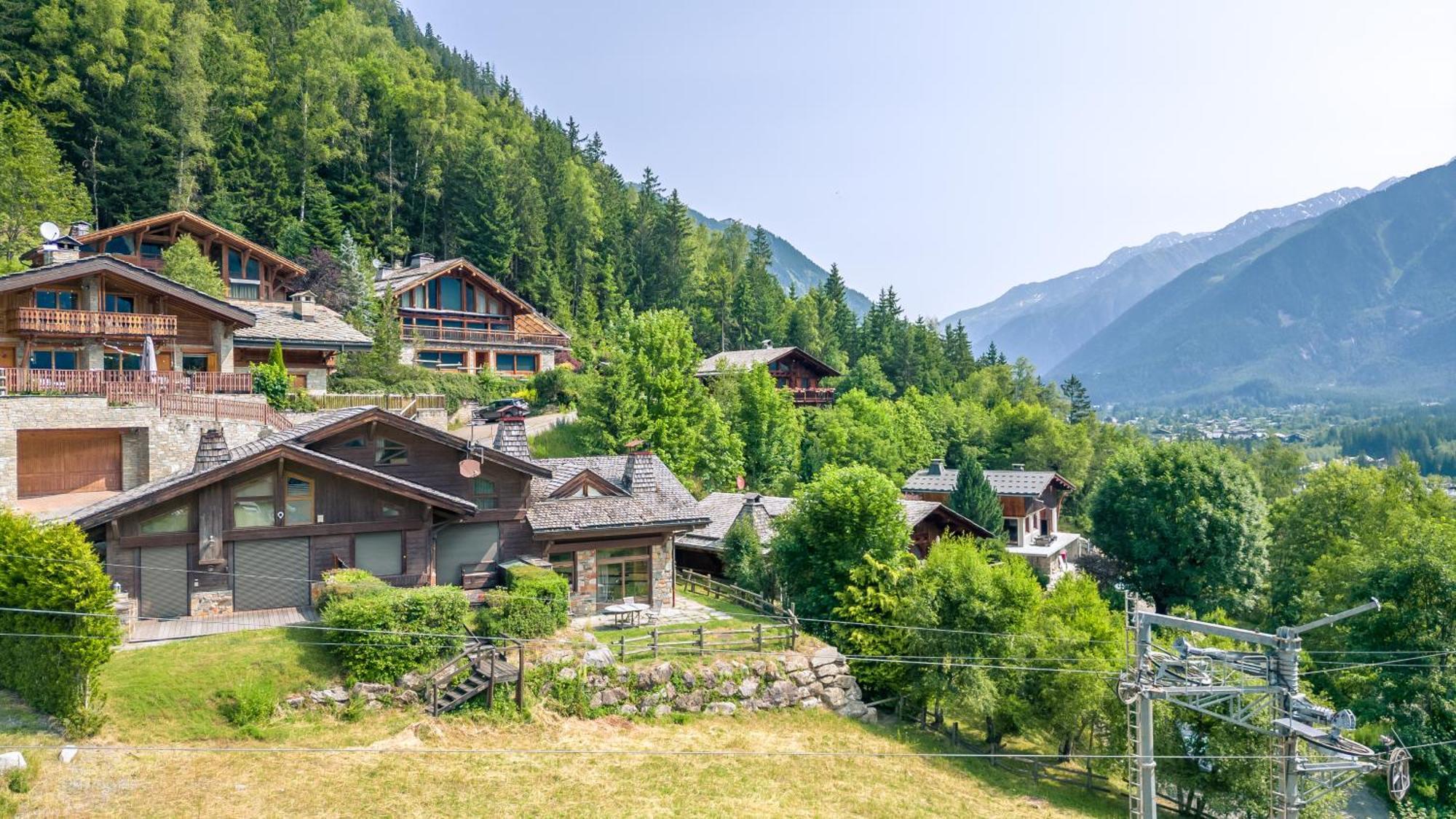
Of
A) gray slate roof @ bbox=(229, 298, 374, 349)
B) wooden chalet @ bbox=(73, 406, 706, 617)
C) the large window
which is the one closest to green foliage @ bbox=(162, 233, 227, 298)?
gray slate roof @ bbox=(229, 298, 374, 349)

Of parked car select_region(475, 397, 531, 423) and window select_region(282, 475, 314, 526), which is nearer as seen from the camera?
window select_region(282, 475, 314, 526)

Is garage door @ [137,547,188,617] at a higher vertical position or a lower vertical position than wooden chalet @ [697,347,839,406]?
lower

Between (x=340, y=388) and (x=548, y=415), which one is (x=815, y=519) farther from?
(x=340, y=388)

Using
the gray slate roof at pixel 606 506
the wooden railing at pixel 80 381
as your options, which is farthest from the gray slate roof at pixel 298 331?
the gray slate roof at pixel 606 506

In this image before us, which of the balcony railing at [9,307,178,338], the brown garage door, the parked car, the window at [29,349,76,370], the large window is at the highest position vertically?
the balcony railing at [9,307,178,338]

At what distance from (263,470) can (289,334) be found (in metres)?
21.1

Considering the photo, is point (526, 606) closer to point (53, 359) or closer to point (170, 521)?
point (170, 521)

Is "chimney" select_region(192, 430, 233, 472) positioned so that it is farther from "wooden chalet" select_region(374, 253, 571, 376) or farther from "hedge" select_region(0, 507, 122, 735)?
"wooden chalet" select_region(374, 253, 571, 376)

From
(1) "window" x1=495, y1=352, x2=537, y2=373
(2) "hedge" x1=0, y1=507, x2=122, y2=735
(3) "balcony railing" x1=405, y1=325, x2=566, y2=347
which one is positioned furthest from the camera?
(1) "window" x1=495, y1=352, x2=537, y2=373

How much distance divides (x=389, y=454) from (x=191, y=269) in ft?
94.0

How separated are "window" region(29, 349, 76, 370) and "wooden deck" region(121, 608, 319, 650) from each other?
18.8 metres

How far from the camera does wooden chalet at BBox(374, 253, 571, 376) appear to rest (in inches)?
2399

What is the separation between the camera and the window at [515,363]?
63.9m

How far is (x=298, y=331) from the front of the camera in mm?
43406
